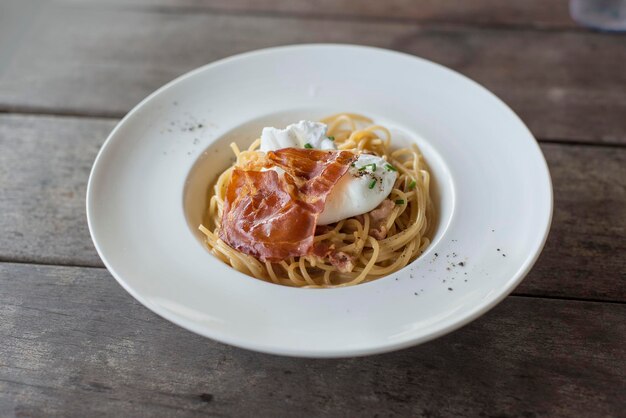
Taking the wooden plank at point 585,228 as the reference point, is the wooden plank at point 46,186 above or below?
below

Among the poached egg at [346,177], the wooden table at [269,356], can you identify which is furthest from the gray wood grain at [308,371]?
the poached egg at [346,177]

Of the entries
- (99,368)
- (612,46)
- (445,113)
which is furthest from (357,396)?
(612,46)

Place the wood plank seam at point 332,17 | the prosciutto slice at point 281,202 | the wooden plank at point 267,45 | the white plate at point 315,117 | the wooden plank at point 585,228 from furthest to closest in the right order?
the wood plank seam at point 332,17 → the wooden plank at point 267,45 → the wooden plank at point 585,228 → the prosciutto slice at point 281,202 → the white plate at point 315,117

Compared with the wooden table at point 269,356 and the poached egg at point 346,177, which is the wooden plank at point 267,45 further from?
the poached egg at point 346,177

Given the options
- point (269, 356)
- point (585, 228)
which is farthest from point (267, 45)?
point (269, 356)

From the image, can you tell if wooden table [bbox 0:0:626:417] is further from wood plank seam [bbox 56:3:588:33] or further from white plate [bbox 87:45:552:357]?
white plate [bbox 87:45:552:357]

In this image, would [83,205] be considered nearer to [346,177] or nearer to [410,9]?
[346,177]

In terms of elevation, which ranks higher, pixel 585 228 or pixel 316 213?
pixel 585 228
